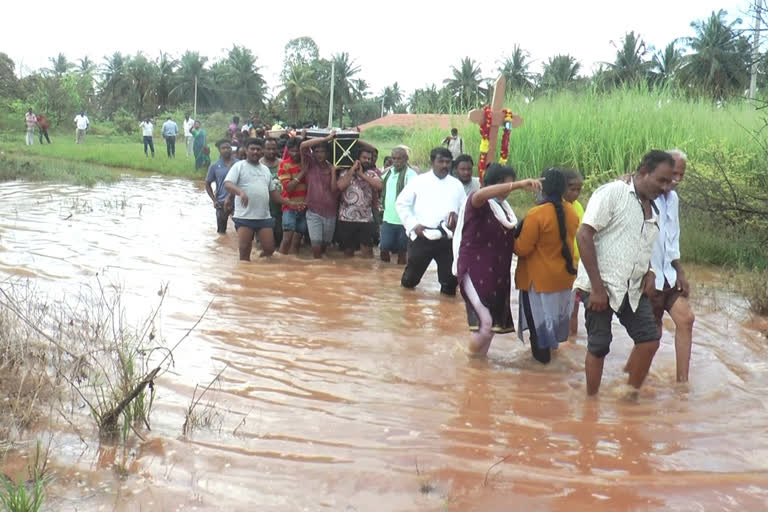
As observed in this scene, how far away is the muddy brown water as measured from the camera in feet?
11.5

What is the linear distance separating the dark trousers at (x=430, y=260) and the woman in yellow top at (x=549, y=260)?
226 centimetres

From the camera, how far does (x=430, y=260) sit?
8.01 m

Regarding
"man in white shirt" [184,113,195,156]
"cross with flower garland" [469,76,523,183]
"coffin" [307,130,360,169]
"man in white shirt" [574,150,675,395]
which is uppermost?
"man in white shirt" [184,113,195,156]

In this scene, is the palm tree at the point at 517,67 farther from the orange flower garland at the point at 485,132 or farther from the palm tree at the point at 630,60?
the orange flower garland at the point at 485,132

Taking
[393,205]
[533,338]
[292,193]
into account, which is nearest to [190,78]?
[292,193]

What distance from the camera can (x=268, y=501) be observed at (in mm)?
3367

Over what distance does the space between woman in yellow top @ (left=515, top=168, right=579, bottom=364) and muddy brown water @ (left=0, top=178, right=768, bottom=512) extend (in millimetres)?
420

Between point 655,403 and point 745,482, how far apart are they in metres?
1.28

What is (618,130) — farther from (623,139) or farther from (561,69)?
(561,69)

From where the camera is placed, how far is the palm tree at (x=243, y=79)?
61562mm

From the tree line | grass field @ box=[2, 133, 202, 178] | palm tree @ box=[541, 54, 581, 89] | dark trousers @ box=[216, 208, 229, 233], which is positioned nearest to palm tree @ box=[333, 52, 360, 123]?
the tree line

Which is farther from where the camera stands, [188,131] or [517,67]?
[517,67]

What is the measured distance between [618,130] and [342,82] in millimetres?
49645

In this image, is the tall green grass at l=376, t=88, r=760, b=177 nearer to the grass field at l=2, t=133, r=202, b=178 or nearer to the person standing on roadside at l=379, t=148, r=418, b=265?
the person standing on roadside at l=379, t=148, r=418, b=265
